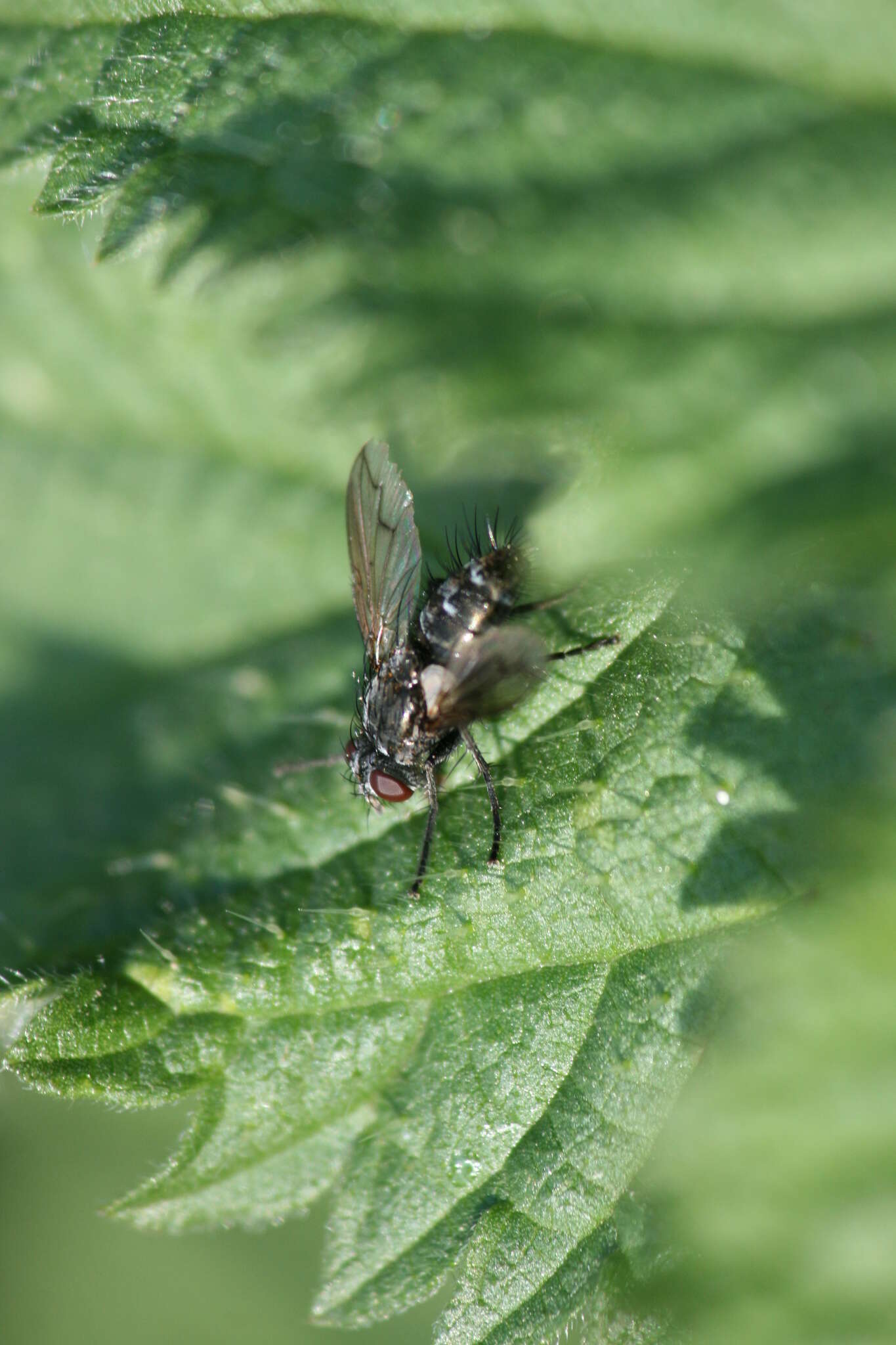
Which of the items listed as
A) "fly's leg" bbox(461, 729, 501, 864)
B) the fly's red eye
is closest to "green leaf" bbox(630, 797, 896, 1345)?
"fly's leg" bbox(461, 729, 501, 864)

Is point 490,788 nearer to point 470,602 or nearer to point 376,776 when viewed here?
point 376,776

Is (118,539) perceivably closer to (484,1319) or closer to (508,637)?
(508,637)

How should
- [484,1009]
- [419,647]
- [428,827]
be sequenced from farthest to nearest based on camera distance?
[419,647]
[428,827]
[484,1009]

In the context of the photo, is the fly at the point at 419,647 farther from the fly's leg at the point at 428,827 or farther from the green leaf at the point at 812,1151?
the green leaf at the point at 812,1151

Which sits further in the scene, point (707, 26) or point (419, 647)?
point (419, 647)

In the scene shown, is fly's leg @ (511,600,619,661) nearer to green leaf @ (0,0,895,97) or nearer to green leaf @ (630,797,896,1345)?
green leaf @ (630,797,896,1345)

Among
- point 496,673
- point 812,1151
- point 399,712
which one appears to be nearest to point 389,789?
point 399,712

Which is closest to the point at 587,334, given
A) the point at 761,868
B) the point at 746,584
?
the point at 746,584
